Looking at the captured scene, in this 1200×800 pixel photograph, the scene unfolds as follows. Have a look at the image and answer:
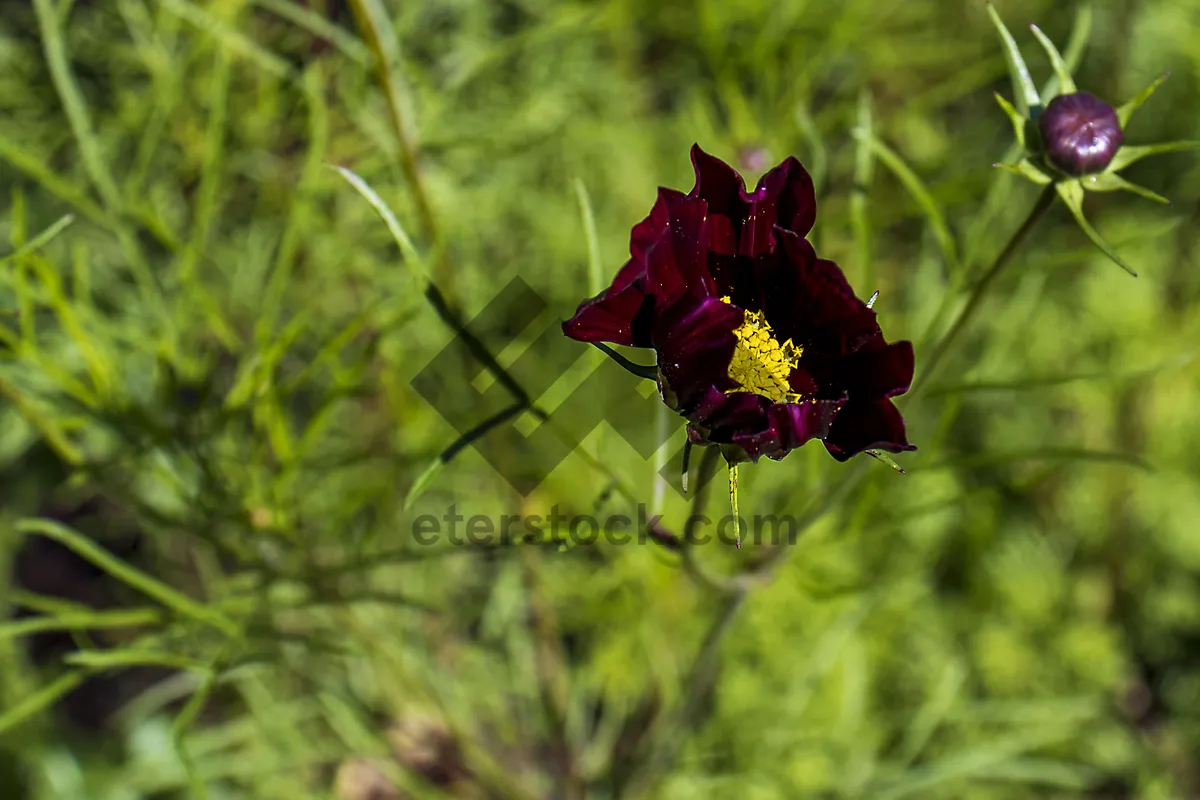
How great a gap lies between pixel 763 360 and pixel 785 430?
0.36 feet

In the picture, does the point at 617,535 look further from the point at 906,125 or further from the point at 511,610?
the point at 906,125

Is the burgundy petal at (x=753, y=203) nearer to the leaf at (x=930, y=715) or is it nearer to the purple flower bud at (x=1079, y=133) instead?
the purple flower bud at (x=1079, y=133)

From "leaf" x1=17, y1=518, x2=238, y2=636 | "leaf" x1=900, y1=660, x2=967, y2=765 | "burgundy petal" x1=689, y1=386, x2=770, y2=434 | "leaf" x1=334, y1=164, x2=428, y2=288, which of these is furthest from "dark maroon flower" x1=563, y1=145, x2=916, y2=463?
"leaf" x1=900, y1=660, x2=967, y2=765

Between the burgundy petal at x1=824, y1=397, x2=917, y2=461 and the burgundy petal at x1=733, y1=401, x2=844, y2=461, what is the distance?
0.06 ft

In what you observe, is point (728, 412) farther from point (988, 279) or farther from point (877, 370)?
point (988, 279)

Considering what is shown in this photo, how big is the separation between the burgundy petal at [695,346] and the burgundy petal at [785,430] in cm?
3

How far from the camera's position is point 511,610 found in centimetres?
145

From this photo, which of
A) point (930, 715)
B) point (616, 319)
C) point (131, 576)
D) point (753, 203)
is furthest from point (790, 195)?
point (930, 715)

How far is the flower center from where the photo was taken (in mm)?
582

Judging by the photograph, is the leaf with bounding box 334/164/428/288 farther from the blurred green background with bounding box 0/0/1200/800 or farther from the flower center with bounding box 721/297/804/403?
the blurred green background with bounding box 0/0/1200/800

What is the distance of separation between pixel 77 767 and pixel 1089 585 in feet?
4.99

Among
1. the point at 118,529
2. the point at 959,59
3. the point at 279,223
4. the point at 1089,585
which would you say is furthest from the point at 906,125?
the point at 118,529

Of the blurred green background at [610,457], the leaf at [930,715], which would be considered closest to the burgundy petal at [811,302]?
the blurred green background at [610,457]

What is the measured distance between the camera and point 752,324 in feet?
1.98
